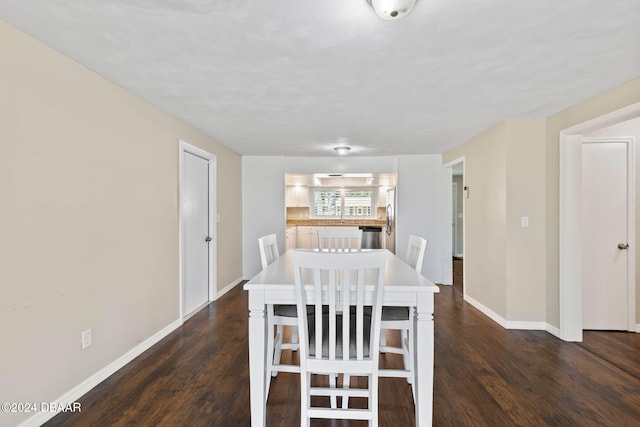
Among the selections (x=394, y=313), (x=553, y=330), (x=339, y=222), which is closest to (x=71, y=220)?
(x=394, y=313)

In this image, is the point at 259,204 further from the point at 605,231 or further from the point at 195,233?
the point at 605,231

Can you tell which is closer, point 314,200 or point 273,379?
point 273,379

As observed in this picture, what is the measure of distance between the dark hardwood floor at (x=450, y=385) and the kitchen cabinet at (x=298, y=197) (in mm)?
4962

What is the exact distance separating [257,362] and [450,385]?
1.40 meters

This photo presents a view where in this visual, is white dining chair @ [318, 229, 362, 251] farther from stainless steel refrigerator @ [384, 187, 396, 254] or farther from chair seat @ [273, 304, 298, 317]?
stainless steel refrigerator @ [384, 187, 396, 254]

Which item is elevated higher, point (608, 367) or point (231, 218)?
point (231, 218)

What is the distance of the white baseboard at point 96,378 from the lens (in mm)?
1695

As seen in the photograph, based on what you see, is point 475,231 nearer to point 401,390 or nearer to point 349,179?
point 401,390

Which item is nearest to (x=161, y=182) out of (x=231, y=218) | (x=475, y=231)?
(x=231, y=218)

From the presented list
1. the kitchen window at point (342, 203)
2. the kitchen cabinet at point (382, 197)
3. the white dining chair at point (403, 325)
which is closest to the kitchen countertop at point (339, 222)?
the kitchen window at point (342, 203)

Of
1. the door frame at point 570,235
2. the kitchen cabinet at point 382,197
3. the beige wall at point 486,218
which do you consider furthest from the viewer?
the kitchen cabinet at point 382,197

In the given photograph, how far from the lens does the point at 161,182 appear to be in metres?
2.87

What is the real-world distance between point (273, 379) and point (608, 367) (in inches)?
102

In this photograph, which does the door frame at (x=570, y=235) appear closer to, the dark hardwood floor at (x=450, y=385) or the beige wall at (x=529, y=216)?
the beige wall at (x=529, y=216)
